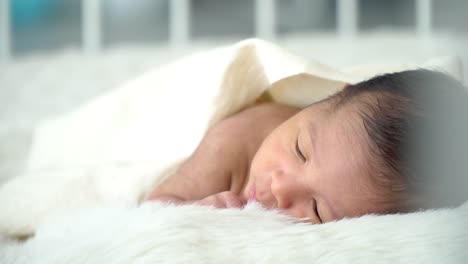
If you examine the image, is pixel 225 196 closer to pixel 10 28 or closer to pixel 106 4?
pixel 106 4

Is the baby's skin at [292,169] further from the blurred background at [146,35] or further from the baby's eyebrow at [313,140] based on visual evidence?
the blurred background at [146,35]

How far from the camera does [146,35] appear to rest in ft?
5.19

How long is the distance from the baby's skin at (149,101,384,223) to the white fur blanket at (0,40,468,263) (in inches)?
2.5

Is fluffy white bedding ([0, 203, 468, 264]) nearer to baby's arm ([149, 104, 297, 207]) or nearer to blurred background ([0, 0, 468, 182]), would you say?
baby's arm ([149, 104, 297, 207])

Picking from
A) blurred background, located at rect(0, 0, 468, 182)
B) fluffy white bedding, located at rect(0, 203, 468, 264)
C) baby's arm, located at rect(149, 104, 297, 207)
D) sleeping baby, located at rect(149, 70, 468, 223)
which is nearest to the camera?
fluffy white bedding, located at rect(0, 203, 468, 264)

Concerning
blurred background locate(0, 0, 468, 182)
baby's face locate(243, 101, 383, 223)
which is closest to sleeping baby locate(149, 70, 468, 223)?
baby's face locate(243, 101, 383, 223)

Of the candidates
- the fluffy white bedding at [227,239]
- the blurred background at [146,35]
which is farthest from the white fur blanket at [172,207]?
the blurred background at [146,35]

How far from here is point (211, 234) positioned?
419 millimetres

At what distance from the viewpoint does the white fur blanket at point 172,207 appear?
39 centimetres

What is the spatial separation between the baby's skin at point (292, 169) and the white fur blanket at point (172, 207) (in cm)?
6

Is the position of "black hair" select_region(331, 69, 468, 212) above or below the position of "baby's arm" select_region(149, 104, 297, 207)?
above

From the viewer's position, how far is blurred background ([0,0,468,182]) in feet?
4.53

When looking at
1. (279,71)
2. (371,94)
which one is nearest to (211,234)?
Result: (371,94)

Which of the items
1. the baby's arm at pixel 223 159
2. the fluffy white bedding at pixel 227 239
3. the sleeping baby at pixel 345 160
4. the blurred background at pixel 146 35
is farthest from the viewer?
the blurred background at pixel 146 35
